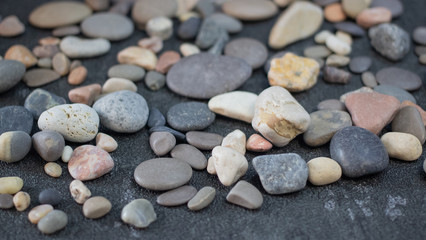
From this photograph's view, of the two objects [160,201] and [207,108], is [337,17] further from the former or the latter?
[160,201]

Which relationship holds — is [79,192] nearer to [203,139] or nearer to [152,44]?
[203,139]

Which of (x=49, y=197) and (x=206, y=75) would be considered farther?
(x=206, y=75)

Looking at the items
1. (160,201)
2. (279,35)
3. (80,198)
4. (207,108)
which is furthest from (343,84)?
(80,198)

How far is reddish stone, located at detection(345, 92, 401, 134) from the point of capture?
1190 millimetres

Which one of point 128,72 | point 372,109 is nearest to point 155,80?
point 128,72

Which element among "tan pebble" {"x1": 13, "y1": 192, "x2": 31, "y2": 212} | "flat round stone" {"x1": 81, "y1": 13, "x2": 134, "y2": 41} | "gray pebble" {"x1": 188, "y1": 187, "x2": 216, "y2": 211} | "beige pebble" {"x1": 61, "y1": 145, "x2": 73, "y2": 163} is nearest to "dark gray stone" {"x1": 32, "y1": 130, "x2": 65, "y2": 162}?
"beige pebble" {"x1": 61, "y1": 145, "x2": 73, "y2": 163}

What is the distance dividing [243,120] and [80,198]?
466 mm

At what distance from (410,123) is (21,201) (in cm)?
93

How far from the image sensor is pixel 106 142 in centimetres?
116

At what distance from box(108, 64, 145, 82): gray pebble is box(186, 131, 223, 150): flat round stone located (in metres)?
0.31

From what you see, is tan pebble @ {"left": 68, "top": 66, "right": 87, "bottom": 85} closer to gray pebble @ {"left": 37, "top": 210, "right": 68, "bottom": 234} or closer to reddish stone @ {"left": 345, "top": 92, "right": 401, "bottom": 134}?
gray pebble @ {"left": 37, "top": 210, "right": 68, "bottom": 234}

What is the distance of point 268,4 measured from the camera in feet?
5.59

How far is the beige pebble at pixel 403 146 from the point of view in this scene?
1.13 m

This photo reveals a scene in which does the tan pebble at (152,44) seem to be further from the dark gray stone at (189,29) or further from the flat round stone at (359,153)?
the flat round stone at (359,153)
